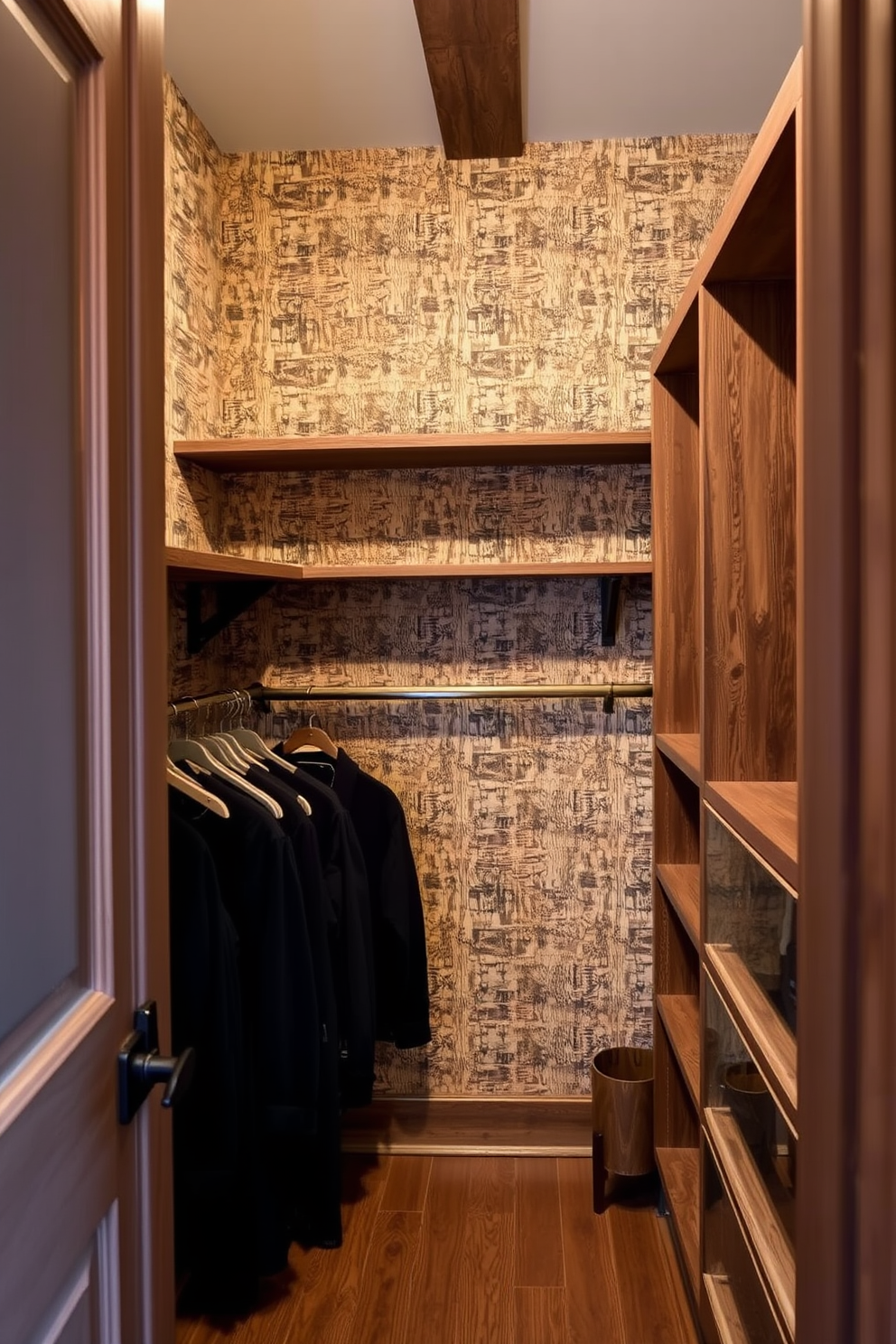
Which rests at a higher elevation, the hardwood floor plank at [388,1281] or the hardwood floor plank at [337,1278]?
the hardwood floor plank at [337,1278]

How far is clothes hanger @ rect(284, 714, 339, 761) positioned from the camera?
2428 mm

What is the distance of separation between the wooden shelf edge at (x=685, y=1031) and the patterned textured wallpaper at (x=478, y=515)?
320 millimetres

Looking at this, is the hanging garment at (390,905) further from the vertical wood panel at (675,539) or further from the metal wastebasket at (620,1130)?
the vertical wood panel at (675,539)

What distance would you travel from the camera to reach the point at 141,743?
3.05 ft

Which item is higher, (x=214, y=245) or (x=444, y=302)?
(x=214, y=245)

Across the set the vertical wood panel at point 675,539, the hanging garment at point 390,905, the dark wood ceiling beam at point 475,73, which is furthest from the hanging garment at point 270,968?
the dark wood ceiling beam at point 475,73

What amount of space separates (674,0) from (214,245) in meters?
1.26

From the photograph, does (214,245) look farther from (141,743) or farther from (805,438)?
(805,438)

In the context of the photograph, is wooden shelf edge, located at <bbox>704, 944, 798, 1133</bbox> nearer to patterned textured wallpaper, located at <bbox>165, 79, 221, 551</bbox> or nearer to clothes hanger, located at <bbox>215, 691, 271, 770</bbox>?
clothes hanger, located at <bbox>215, 691, 271, 770</bbox>

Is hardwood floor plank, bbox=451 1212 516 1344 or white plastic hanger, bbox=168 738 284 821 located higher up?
white plastic hanger, bbox=168 738 284 821

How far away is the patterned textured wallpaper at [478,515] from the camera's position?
8.18 feet

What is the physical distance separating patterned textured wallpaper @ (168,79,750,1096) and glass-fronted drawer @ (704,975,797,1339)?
912 mm

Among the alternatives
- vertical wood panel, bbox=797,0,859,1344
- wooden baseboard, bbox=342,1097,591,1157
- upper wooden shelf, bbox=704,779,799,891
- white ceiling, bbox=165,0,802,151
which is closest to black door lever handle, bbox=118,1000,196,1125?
vertical wood panel, bbox=797,0,859,1344

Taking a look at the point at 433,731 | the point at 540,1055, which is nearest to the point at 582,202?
the point at 433,731
